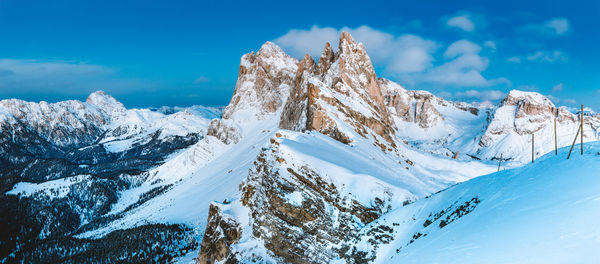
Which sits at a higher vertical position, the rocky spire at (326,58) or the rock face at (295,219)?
the rocky spire at (326,58)

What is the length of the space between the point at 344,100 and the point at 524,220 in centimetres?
7815

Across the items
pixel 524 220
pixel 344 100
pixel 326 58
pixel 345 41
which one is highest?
pixel 345 41

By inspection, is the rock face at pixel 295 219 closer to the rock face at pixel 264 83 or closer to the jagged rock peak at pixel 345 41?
the jagged rock peak at pixel 345 41

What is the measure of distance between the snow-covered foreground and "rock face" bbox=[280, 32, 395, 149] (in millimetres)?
44343

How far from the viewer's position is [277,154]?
42656mm

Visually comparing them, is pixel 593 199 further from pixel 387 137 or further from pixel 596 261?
pixel 387 137

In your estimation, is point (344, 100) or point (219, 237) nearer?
point (219, 237)

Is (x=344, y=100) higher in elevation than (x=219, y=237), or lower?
higher

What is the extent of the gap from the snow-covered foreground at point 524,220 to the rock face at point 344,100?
1746 inches

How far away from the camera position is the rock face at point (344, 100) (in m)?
76.2

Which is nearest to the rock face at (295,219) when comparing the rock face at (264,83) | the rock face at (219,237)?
the rock face at (219,237)

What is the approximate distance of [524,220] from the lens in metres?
17.7

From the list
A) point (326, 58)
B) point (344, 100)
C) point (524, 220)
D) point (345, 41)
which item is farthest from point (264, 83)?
point (524, 220)

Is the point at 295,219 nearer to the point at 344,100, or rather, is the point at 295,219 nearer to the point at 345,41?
the point at 344,100
